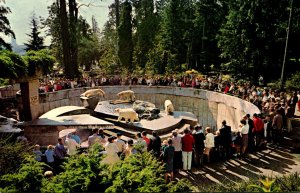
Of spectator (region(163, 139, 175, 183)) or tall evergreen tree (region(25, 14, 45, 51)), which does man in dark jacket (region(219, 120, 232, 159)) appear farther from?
tall evergreen tree (region(25, 14, 45, 51))

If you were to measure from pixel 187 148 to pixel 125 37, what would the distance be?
37.0m

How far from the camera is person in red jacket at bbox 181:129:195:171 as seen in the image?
996 centimetres

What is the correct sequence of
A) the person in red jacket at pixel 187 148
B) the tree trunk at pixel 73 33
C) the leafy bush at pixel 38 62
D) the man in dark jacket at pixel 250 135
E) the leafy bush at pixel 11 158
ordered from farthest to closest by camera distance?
the tree trunk at pixel 73 33
the leafy bush at pixel 38 62
the man in dark jacket at pixel 250 135
the person in red jacket at pixel 187 148
the leafy bush at pixel 11 158

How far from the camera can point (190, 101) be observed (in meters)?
25.2

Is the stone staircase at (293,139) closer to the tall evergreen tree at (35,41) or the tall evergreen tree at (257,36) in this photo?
the tall evergreen tree at (257,36)

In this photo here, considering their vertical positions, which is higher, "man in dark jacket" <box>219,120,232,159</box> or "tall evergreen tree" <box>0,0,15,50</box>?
"tall evergreen tree" <box>0,0,15,50</box>

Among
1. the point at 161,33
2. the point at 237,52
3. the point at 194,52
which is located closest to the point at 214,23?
the point at 194,52

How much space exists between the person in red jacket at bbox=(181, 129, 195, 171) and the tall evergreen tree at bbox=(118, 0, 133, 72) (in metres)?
34.2

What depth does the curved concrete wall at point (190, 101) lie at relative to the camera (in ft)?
69.2

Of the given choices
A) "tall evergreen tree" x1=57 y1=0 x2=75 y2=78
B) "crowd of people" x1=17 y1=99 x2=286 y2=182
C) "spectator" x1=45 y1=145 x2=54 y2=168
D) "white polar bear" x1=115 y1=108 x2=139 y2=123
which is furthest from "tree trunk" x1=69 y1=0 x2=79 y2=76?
"spectator" x1=45 y1=145 x2=54 y2=168

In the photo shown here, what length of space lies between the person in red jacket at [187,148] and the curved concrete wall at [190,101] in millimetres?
9067

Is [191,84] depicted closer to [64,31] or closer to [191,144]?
[64,31]

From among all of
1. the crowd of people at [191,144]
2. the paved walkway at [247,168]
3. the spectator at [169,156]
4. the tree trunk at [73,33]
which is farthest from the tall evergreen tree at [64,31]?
the spectator at [169,156]

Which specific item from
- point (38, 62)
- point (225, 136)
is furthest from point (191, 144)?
point (38, 62)
